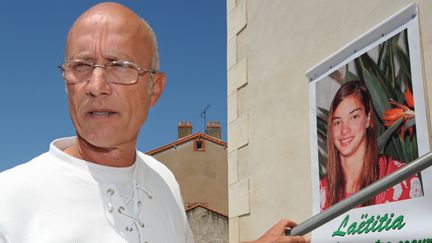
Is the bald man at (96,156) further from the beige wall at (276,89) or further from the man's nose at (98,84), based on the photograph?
the beige wall at (276,89)

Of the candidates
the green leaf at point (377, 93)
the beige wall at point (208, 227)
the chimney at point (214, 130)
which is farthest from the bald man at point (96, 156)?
the chimney at point (214, 130)

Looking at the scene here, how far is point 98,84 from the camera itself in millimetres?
1171

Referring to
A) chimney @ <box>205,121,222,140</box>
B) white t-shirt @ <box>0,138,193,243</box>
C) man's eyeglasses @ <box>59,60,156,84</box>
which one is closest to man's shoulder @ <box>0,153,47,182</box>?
white t-shirt @ <box>0,138,193,243</box>

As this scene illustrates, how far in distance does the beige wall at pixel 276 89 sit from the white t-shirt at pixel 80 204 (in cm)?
142

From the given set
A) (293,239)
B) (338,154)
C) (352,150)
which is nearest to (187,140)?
(338,154)

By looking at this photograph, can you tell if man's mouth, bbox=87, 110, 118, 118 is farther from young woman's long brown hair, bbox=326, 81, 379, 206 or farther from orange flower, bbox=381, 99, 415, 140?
young woman's long brown hair, bbox=326, 81, 379, 206

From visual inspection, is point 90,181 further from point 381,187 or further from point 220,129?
point 220,129

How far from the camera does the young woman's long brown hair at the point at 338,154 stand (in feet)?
8.14

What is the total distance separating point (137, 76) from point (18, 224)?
0.44m

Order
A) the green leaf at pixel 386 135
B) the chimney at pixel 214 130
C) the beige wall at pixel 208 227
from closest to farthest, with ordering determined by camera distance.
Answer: the green leaf at pixel 386 135 → the beige wall at pixel 208 227 → the chimney at pixel 214 130

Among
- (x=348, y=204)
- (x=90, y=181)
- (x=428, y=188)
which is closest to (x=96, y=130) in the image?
(x=90, y=181)

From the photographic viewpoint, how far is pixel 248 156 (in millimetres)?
3852

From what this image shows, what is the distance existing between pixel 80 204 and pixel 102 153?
14 centimetres

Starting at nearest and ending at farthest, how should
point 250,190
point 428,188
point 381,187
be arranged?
point 381,187
point 428,188
point 250,190
